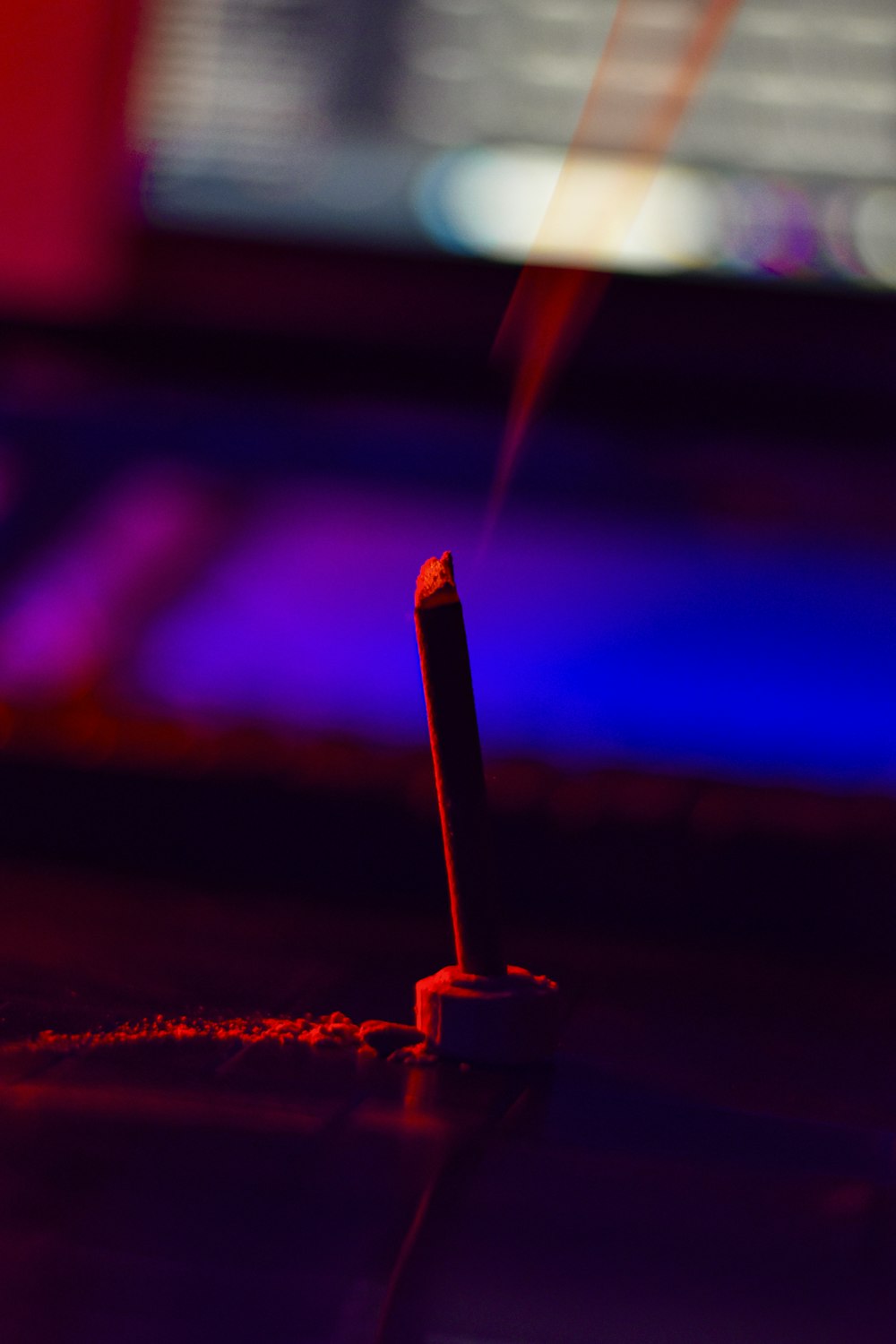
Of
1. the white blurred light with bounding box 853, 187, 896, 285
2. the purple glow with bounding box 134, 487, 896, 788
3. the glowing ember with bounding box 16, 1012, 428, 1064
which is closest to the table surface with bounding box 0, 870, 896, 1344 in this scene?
the glowing ember with bounding box 16, 1012, 428, 1064

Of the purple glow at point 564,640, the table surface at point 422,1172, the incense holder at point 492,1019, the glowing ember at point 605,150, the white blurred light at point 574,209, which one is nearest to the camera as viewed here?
the table surface at point 422,1172

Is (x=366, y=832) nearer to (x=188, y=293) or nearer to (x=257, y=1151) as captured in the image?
(x=257, y=1151)

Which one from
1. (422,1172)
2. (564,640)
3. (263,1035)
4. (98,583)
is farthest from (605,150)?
(422,1172)

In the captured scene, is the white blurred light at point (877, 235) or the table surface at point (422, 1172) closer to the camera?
the table surface at point (422, 1172)

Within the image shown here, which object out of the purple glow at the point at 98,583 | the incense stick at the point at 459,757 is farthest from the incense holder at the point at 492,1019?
the purple glow at the point at 98,583

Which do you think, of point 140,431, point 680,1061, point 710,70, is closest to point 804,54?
point 710,70

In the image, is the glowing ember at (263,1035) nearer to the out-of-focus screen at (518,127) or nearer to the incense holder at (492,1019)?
the incense holder at (492,1019)
